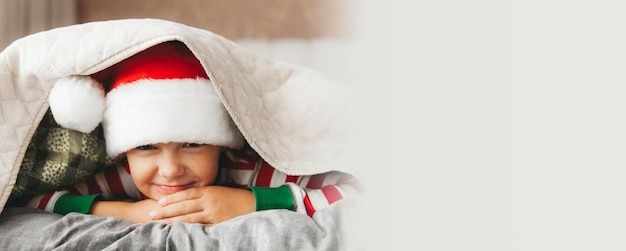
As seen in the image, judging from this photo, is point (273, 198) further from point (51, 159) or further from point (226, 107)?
point (51, 159)

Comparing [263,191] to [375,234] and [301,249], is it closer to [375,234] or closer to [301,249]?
[301,249]

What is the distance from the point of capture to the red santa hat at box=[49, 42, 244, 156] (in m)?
0.91

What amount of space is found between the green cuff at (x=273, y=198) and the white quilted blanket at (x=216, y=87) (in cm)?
4

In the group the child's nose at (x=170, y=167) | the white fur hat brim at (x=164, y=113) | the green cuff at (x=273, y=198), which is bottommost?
the green cuff at (x=273, y=198)

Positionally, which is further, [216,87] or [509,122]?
[216,87]

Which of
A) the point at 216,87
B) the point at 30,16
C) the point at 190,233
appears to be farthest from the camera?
the point at 30,16

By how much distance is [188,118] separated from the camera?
3.02 feet

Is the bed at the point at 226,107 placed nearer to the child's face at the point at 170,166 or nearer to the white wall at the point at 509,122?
the child's face at the point at 170,166

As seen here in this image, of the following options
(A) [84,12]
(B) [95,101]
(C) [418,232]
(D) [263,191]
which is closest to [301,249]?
(D) [263,191]

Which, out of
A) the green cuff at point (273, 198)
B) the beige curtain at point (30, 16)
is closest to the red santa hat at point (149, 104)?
the green cuff at point (273, 198)

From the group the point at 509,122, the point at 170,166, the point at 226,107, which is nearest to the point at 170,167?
the point at 170,166

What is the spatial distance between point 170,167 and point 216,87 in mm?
139

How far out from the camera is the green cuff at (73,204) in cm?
96

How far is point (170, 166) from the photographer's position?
3.08ft
